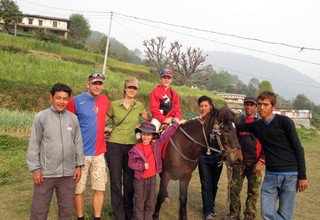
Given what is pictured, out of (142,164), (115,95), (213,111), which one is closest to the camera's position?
(142,164)

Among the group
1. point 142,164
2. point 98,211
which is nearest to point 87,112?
point 142,164

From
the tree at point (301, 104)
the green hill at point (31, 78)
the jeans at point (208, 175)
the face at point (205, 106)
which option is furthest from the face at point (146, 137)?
the tree at point (301, 104)

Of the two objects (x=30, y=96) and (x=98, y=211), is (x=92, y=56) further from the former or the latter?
(x=98, y=211)

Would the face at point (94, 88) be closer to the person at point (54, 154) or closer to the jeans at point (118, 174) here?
the person at point (54, 154)

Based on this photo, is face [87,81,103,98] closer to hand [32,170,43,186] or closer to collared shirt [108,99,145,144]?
collared shirt [108,99,145,144]

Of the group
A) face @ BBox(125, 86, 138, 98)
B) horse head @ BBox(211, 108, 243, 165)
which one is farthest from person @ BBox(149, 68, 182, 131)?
horse head @ BBox(211, 108, 243, 165)

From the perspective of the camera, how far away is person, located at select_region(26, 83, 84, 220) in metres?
3.49

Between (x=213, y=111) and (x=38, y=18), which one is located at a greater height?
(x=38, y=18)

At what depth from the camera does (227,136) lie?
169 inches

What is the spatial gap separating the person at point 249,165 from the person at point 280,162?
917 millimetres

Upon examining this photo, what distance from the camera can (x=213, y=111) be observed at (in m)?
4.61

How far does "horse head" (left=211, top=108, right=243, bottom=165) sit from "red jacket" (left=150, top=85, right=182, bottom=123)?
1.09 metres

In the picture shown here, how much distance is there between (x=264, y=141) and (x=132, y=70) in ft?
103

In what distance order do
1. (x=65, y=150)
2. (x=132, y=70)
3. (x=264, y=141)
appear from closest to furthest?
(x=65, y=150), (x=264, y=141), (x=132, y=70)
